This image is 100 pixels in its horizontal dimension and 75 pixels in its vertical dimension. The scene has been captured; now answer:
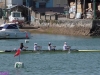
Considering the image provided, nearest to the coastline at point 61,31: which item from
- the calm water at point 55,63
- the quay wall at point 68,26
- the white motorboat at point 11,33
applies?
the quay wall at point 68,26

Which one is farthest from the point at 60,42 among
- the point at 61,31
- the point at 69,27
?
A: the point at 61,31

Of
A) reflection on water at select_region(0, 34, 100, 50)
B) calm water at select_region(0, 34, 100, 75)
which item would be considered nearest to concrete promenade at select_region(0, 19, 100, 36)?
reflection on water at select_region(0, 34, 100, 50)

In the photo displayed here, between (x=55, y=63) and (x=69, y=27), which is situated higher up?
(x=69, y=27)

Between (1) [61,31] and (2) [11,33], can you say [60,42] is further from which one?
(1) [61,31]

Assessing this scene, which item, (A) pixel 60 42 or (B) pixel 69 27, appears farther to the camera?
(B) pixel 69 27

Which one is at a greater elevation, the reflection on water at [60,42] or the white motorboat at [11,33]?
the white motorboat at [11,33]

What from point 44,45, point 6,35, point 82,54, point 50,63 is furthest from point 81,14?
point 50,63

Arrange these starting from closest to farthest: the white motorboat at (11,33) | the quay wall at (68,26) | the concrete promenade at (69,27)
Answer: the white motorboat at (11,33), the concrete promenade at (69,27), the quay wall at (68,26)

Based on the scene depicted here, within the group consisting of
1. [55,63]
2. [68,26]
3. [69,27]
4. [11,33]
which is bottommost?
[55,63]

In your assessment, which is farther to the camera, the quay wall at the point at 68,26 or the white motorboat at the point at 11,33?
the quay wall at the point at 68,26

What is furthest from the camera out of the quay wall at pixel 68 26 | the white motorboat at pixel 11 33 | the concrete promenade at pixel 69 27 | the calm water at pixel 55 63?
the quay wall at pixel 68 26

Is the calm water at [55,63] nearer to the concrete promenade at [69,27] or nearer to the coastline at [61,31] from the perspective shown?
the concrete promenade at [69,27]

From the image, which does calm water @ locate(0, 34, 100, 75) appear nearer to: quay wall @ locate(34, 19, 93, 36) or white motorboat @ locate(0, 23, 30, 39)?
white motorboat @ locate(0, 23, 30, 39)

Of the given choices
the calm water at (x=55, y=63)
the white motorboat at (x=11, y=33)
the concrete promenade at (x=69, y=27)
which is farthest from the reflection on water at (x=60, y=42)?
the calm water at (x=55, y=63)
